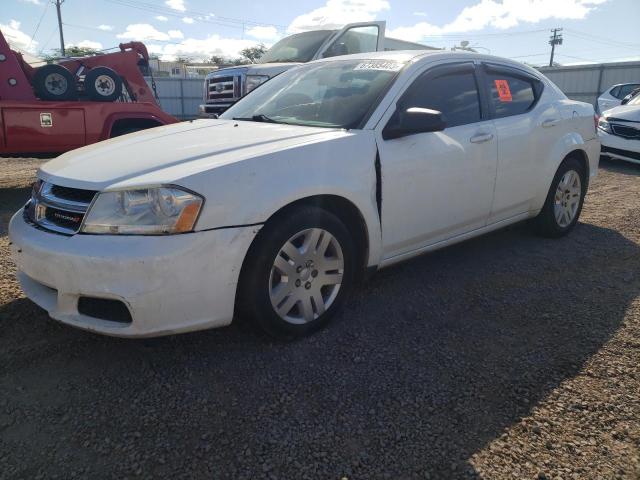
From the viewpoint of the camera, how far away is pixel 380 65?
351 cm

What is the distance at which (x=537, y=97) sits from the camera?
4359 millimetres

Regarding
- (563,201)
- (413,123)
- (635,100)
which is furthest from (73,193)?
(635,100)

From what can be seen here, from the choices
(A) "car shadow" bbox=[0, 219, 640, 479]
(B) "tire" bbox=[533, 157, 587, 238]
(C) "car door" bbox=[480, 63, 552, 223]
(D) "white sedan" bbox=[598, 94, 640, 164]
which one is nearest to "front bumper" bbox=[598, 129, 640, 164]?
(D) "white sedan" bbox=[598, 94, 640, 164]

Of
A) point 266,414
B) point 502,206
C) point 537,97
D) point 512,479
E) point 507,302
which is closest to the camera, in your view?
point 512,479

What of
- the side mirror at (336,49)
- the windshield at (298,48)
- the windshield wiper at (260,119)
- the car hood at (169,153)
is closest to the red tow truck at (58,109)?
the windshield at (298,48)

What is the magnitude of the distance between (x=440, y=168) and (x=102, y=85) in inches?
233

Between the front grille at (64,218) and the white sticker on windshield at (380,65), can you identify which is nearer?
the front grille at (64,218)

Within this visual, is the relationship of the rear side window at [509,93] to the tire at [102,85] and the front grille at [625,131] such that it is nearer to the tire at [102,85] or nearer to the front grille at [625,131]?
the tire at [102,85]

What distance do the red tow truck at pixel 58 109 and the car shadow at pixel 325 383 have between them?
4.11 m

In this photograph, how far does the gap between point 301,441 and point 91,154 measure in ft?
6.73

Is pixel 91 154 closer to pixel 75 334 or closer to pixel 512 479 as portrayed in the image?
pixel 75 334

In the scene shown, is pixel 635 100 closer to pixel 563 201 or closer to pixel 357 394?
pixel 563 201

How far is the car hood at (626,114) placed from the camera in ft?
29.9

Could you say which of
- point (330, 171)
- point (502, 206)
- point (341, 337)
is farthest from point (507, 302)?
point (330, 171)
